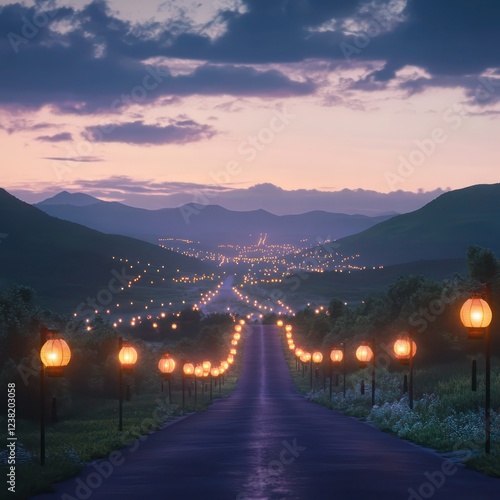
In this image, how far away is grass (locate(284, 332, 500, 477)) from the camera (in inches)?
917

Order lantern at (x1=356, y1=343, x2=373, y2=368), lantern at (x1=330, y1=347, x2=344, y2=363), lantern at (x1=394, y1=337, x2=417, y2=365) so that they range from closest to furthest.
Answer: lantern at (x1=394, y1=337, x2=417, y2=365), lantern at (x1=356, y1=343, x2=373, y2=368), lantern at (x1=330, y1=347, x2=344, y2=363)

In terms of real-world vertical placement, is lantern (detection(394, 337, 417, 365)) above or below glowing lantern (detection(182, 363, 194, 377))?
above

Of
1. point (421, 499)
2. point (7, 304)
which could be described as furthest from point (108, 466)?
point (7, 304)

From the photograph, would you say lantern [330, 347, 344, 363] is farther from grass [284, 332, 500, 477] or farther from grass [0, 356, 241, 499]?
grass [0, 356, 241, 499]

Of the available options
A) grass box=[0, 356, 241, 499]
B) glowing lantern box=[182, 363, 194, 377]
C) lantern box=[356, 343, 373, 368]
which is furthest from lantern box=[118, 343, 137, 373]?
glowing lantern box=[182, 363, 194, 377]

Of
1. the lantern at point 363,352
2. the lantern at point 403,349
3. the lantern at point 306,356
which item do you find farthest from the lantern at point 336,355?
the lantern at point 306,356

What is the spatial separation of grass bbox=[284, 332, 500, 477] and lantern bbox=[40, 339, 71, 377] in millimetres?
10483

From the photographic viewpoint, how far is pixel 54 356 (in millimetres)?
24484

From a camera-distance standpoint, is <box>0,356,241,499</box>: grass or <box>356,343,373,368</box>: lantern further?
<box>356,343,373,368</box>: lantern

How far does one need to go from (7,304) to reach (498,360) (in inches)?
1187

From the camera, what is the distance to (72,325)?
6938 centimetres

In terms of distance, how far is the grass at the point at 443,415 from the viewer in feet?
76.4

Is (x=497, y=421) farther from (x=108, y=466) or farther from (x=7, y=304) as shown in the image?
(x=7, y=304)

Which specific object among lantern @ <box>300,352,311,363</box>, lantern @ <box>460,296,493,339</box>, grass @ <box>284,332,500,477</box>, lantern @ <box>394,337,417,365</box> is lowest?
lantern @ <box>300,352,311,363</box>
